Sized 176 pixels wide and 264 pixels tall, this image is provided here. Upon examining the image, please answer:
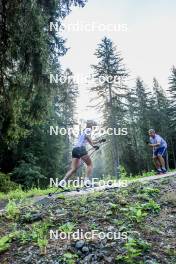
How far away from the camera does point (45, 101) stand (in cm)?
1085

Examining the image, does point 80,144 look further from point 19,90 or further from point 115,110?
point 115,110

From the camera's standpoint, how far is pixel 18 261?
17.0 feet

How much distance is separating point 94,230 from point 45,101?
230 inches

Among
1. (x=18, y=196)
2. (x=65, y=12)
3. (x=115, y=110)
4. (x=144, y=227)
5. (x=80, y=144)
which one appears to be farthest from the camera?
(x=115, y=110)

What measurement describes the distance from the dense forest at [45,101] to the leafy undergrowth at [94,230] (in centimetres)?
225

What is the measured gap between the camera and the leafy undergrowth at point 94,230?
205 inches

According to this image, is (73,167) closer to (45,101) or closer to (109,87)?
(45,101)

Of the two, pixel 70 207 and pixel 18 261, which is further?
pixel 70 207

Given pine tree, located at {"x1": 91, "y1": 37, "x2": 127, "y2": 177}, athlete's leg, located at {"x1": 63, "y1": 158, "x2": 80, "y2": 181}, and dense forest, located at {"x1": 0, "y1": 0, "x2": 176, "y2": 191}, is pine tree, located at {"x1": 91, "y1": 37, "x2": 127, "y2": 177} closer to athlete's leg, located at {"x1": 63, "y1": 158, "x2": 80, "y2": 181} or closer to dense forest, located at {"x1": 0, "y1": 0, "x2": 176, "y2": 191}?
dense forest, located at {"x1": 0, "y1": 0, "x2": 176, "y2": 191}

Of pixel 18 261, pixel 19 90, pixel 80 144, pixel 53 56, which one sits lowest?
pixel 18 261

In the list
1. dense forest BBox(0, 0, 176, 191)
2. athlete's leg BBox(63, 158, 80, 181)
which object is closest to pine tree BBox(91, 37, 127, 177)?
dense forest BBox(0, 0, 176, 191)

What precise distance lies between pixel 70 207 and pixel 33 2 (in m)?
5.48

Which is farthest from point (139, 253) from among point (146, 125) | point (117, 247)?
point (146, 125)

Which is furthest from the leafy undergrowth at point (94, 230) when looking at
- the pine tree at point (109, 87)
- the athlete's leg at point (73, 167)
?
the pine tree at point (109, 87)
